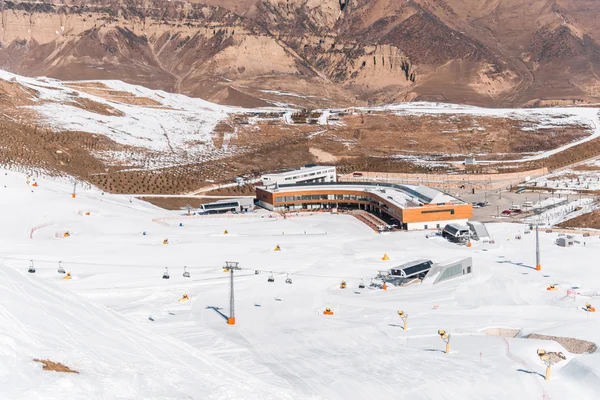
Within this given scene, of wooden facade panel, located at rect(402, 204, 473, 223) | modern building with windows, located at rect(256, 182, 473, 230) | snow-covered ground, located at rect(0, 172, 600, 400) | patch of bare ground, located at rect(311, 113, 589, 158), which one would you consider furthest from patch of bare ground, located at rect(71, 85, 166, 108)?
wooden facade panel, located at rect(402, 204, 473, 223)

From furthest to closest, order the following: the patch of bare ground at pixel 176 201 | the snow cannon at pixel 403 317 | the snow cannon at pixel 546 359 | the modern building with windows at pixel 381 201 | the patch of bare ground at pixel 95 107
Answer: the patch of bare ground at pixel 95 107 < the patch of bare ground at pixel 176 201 < the modern building with windows at pixel 381 201 < the snow cannon at pixel 403 317 < the snow cannon at pixel 546 359

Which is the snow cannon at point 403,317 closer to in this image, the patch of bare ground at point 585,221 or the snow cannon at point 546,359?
the snow cannon at point 546,359

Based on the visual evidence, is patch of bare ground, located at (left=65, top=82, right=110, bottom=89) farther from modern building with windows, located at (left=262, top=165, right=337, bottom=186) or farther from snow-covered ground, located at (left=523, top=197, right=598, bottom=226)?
snow-covered ground, located at (left=523, top=197, right=598, bottom=226)

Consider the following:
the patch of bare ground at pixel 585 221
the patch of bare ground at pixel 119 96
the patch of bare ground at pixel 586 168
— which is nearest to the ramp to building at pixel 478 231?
the patch of bare ground at pixel 585 221

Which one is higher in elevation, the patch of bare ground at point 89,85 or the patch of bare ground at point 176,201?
the patch of bare ground at point 89,85

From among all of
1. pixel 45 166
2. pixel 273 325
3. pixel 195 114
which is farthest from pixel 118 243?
pixel 195 114

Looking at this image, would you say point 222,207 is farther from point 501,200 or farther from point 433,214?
point 501,200
